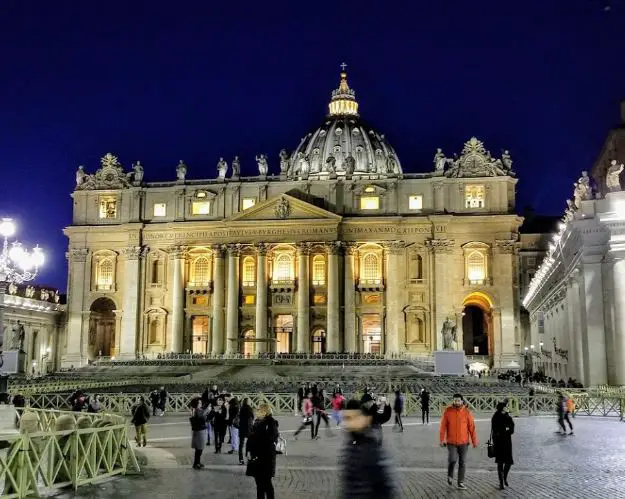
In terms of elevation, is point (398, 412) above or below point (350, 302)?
below

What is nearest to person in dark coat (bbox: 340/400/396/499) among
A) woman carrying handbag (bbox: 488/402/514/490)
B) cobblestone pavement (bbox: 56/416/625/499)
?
cobblestone pavement (bbox: 56/416/625/499)

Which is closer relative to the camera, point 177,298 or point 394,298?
point 394,298

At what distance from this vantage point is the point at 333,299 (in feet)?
274

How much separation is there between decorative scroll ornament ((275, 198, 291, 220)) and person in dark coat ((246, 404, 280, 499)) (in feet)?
238

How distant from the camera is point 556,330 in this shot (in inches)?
2330

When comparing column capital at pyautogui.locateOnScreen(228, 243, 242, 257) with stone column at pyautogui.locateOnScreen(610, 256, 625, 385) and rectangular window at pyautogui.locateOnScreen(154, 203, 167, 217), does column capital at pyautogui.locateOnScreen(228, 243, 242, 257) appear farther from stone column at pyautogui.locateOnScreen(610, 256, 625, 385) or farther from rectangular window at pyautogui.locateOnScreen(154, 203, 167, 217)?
stone column at pyautogui.locateOnScreen(610, 256, 625, 385)

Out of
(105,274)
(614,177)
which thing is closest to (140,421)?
(614,177)

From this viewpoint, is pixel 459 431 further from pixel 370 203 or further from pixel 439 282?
pixel 370 203

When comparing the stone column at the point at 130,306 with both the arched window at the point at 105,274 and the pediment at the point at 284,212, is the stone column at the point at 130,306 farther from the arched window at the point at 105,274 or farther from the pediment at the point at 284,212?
the pediment at the point at 284,212

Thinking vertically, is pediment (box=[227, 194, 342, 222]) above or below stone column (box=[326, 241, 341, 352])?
above

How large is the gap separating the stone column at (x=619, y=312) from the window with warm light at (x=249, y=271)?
54.0m

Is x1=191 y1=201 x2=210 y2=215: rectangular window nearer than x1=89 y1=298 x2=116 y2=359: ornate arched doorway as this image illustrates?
Yes

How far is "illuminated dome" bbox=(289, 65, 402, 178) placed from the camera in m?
119

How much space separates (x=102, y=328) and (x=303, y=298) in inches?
1066
